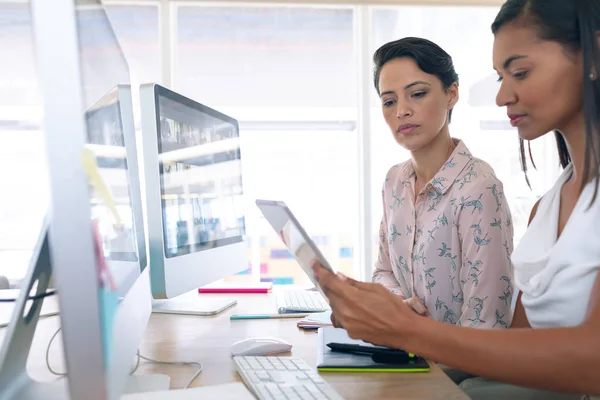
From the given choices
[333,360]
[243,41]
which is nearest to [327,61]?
[243,41]

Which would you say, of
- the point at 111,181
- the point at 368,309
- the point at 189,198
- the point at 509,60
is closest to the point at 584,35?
the point at 509,60

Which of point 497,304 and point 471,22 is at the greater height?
point 471,22

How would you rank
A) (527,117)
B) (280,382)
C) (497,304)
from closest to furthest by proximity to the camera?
(280,382) < (527,117) < (497,304)

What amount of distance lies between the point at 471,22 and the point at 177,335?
10.9 ft

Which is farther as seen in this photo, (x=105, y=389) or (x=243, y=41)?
(x=243, y=41)

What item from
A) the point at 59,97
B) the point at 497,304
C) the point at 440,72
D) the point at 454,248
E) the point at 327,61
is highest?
the point at 327,61

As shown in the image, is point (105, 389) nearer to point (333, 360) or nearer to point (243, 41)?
point (333, 360)

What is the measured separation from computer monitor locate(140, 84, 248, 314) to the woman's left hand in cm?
54

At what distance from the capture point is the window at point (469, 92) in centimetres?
375

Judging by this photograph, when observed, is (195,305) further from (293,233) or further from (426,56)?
(426,56)

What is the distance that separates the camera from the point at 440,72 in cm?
168

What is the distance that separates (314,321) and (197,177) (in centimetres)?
49

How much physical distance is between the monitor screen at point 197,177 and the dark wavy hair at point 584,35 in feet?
2.63

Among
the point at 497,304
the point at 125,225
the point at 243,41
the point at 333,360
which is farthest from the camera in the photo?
the point at 243,41
